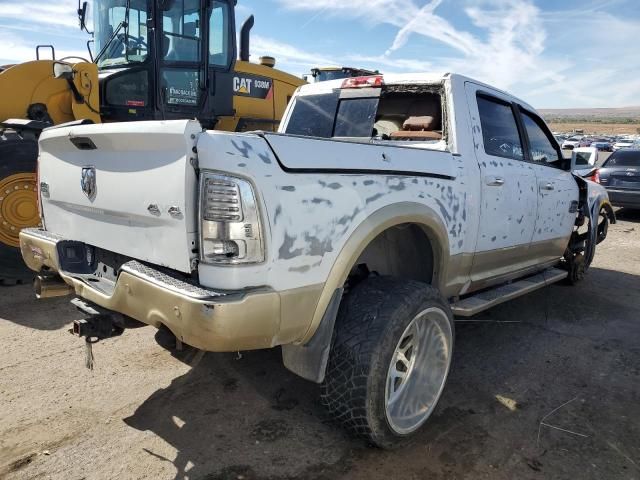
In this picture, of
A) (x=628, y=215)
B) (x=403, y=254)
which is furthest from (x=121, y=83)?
(x=628, y=215)

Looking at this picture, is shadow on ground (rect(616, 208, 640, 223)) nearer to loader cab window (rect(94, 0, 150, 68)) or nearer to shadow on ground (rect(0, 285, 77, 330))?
loader cab window (rect(94, 0, 150, 68))

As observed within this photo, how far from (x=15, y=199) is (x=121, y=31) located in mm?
2528

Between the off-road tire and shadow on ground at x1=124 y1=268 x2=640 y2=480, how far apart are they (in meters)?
0.23

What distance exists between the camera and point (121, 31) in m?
6.27

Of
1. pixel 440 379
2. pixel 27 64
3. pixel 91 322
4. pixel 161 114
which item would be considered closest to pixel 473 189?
pixel 440 379

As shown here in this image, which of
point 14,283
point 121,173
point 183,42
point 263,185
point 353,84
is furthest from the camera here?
point 183,42

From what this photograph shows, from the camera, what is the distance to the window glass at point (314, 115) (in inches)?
170

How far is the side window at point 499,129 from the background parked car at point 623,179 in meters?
8.17

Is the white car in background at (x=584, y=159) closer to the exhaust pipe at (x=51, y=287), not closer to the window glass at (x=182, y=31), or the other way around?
the exhaust pipe at (x=51, y=287)

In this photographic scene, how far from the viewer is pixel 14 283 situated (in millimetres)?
5141

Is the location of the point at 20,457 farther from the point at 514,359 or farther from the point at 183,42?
the point at 183,42

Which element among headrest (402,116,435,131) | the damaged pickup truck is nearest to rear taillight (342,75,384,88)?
the damaged pickup truck

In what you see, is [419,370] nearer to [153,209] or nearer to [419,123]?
[153,209]

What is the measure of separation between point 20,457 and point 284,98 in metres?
6.77
